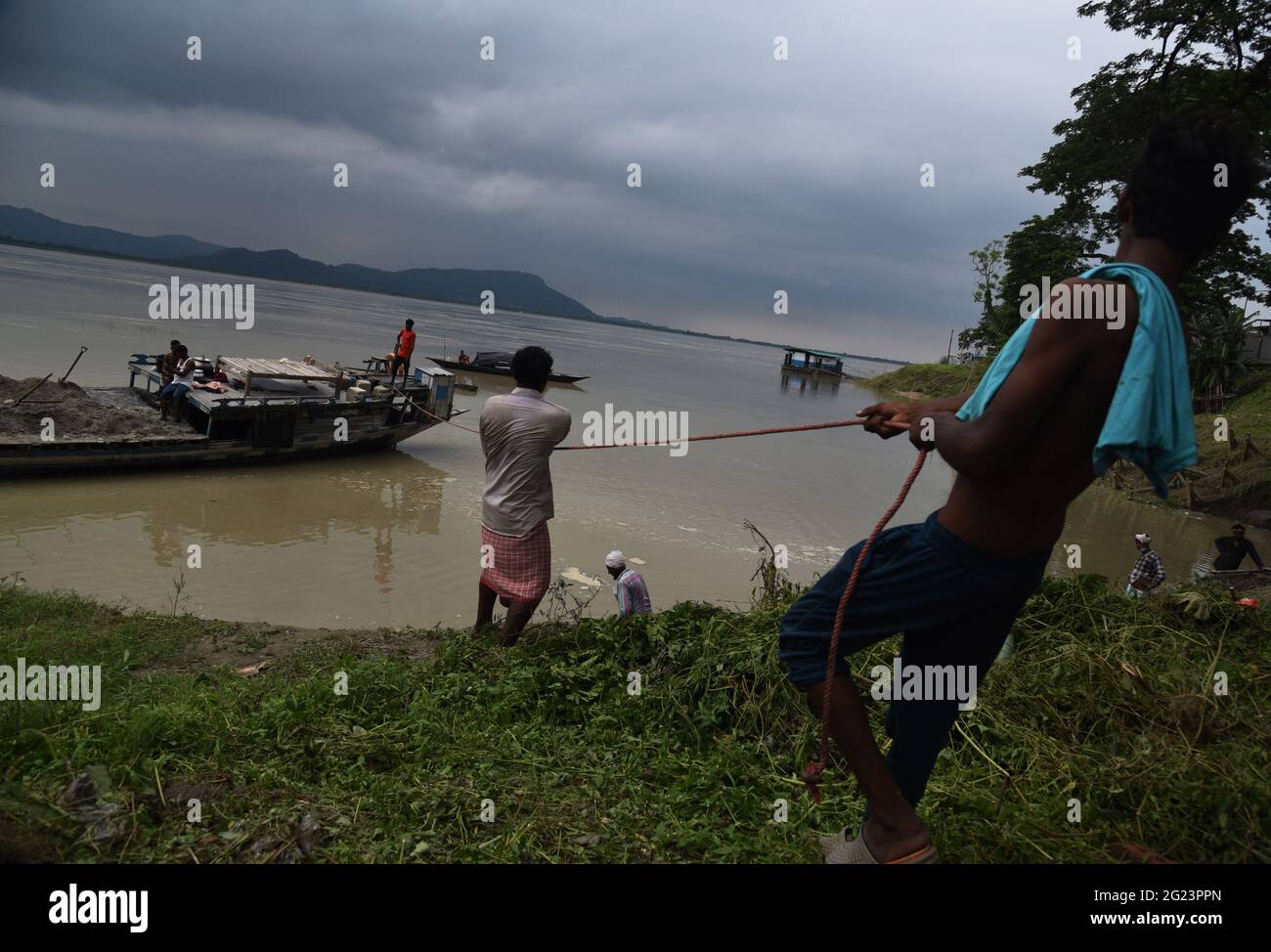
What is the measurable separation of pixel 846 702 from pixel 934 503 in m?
17.5

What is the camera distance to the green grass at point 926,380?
5259 cm

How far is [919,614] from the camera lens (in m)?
2.15

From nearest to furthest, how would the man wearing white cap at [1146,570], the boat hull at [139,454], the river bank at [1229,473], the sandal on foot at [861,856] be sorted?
the sandal on foot at [861,856] → the man wearing white cap at [1146,570] → the boat hull at [139,454] → the river bank at [1229,473]

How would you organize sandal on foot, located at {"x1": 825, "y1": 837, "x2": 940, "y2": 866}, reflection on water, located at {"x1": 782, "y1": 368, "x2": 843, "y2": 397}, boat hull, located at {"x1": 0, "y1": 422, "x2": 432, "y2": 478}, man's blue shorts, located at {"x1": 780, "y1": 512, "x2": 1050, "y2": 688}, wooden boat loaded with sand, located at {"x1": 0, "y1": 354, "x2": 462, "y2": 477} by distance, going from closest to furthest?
man's blue shorts, located at {"x1": 780, "y1": 512, "x2": 1050, "y2": 688} → sandal on foot, located at {"x1": 825, "y1": 837, "x2": 940, "y2": 866} → boat hull, located at {"x1": 0, "y1": 422, "x2": 432, "y2": 478} → wooden boat loaded with sand, located at {"x1": 0, "y1": 354, "x2": 462, "y2": 477} → reflection on water, located at {"x1": 782, "y1": 368, "x2": 843, "y2": 397}

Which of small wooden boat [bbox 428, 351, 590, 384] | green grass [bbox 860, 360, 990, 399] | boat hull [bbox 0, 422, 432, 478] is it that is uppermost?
green grass [bbox 860, 360, 990, 399]

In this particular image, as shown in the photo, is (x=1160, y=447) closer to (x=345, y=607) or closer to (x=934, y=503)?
(x=345, y=607)

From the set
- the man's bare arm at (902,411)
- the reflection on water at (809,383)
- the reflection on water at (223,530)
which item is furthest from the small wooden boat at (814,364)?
the man's bare arm at (902,411)

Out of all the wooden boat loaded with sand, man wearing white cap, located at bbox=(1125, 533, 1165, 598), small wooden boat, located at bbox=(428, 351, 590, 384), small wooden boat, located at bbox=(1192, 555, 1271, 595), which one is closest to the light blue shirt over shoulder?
small wooden boat, located at bbox=(1192, 555, 1271, 595)

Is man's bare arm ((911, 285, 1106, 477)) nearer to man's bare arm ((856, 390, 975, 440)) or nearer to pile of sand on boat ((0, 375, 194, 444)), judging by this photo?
man's bare arm ((856, 390, 975, 440))

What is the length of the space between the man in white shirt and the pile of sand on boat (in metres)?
10.1

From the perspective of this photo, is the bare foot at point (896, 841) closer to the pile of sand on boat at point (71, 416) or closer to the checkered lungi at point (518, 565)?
the checkered lungi at point (518, 565)

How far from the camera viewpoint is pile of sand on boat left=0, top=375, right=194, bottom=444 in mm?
12011

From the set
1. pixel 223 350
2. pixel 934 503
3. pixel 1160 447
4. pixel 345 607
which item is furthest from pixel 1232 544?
pixel 223 350
